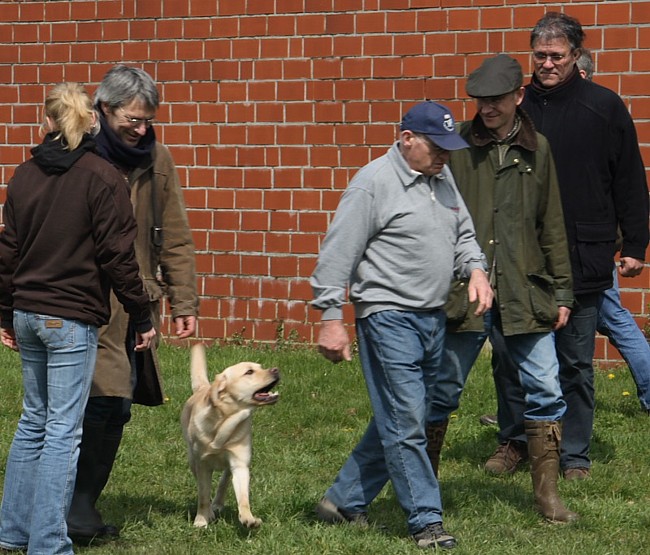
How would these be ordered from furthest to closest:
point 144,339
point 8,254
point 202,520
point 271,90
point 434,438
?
point 271,90 → point 434,438 → point 202,520 → point 144,339 → point 8,254

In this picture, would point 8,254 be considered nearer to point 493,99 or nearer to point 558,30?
point 493,99

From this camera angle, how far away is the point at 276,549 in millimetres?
5586

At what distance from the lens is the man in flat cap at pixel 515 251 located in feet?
19.5

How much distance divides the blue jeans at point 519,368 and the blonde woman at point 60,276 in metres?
1.54

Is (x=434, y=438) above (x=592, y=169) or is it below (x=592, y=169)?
below

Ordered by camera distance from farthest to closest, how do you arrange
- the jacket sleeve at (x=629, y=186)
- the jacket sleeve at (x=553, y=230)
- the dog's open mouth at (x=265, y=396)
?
1. the jacket sleeve at (x=629, y=186)
2. the jacket sleeve at (x=553, y=230)
3. the dog's open mouth at (x=265, y=396)

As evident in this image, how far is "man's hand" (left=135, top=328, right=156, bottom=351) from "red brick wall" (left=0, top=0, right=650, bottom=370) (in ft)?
14.7

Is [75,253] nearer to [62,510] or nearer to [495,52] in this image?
[62,510]

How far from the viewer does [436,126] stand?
17.7 ft

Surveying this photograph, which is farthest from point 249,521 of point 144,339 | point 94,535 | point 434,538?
point 144,339

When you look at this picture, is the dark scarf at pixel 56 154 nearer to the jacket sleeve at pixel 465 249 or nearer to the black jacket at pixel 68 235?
the black jacket at pixel 68 235

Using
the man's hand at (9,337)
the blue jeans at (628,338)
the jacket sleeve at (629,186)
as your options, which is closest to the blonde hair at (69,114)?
the man's hand at (9,337)

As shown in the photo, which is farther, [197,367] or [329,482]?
[329,482]

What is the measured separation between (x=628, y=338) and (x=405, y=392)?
9.98 feet
